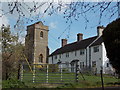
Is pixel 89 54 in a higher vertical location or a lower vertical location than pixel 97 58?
higher

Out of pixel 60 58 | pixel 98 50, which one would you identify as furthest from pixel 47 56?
pixel 98 50

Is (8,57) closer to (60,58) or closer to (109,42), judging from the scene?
(109,42)

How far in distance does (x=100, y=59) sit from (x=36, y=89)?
25.5m

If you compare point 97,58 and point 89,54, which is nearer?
point 97,58

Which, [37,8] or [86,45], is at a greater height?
[86,45]

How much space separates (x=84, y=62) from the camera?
128 ft

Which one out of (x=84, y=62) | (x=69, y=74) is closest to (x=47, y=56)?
(x=84, y=62)

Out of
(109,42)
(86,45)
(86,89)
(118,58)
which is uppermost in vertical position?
(86,45)

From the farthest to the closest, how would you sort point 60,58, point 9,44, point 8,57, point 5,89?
point 60,58 < point 9,44 < point 8,57 < point 5,89

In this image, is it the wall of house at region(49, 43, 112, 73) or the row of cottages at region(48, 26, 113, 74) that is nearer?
the wall of house at region(49, 43, 112, 73)

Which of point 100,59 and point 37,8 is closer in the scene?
point 37,8

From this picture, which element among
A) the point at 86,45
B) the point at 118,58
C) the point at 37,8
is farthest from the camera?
the point at 86,45

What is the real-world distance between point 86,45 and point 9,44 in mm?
22731

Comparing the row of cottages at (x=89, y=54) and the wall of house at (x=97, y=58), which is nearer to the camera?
the wall of house at (x=97, y=58)
